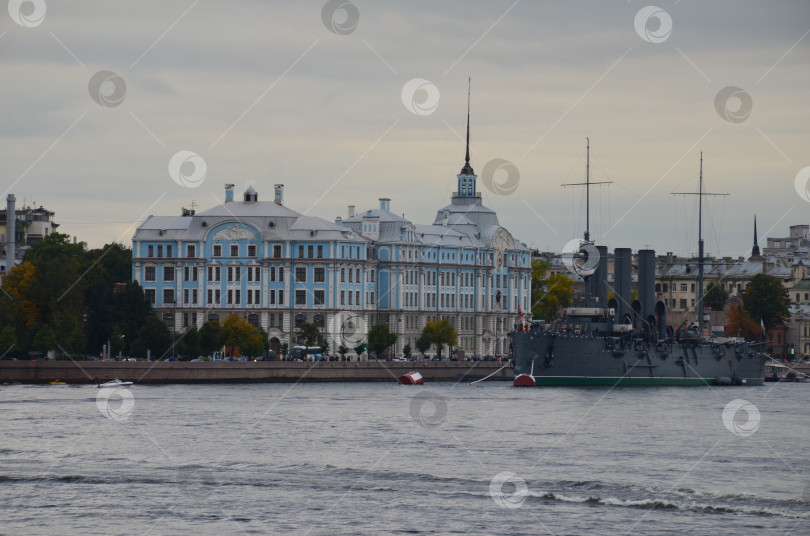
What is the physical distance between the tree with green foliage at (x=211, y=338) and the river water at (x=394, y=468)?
88.7 ft

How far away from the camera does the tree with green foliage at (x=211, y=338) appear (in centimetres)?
9600

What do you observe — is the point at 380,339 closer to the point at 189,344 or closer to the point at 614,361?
the point at 189,344

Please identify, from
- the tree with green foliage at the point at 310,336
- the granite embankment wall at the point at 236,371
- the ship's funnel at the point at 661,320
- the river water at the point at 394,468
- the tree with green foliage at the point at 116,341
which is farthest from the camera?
the tree with green foliage at the point at 310,336

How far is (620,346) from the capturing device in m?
92.4

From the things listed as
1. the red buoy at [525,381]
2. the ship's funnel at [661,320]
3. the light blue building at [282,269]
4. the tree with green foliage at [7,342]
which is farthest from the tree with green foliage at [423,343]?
the tree with green foliage at [7,342]

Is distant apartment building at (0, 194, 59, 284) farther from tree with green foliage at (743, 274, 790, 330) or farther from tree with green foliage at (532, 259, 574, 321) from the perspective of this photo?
tree with green foliage at (743, 274, 790, 330)

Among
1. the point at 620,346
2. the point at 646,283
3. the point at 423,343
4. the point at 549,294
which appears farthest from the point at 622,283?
the point at 549,294

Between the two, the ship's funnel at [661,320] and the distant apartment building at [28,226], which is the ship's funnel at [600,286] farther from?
the distant apartment building at [28,226]

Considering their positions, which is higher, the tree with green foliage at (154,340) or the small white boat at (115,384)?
the tree with green foliage at (154,340)

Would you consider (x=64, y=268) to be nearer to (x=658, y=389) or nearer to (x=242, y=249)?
(x=242, y=249)

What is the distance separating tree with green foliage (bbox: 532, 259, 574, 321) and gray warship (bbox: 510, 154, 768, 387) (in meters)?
31.4

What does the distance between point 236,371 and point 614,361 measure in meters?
19.5

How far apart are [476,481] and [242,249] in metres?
72.8

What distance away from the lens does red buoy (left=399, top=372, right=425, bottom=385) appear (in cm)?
9244
